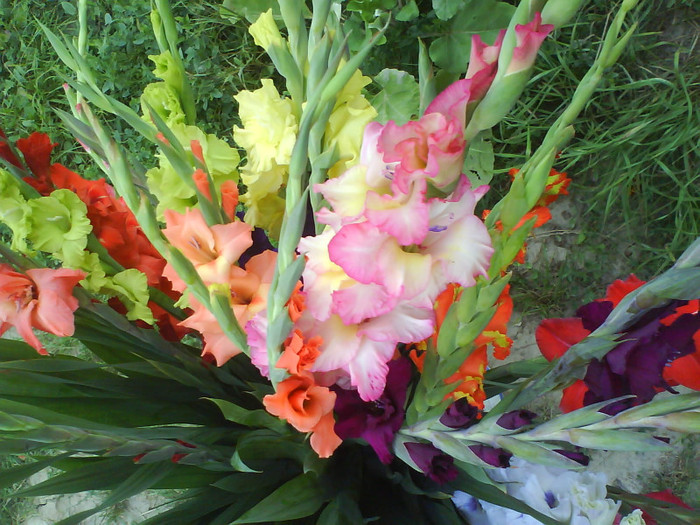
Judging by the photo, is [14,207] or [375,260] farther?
[14,207]

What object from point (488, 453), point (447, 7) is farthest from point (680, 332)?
point (447, 7)

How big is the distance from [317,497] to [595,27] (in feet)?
3.37

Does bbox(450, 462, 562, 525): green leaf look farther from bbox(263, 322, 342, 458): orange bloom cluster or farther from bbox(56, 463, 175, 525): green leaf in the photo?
bbox(56, 463, 175, 525): green leaf

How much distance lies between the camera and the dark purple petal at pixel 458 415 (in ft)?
1.26

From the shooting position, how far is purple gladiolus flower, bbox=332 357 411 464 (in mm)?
449

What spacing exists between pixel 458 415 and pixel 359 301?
0.11 meters

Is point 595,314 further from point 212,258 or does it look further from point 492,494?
point 212,258

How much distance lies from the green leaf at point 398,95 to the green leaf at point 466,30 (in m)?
0.20

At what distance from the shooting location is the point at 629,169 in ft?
3.66

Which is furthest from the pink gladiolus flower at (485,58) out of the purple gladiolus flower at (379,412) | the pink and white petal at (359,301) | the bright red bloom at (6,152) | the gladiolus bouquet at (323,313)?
the bright red bloom at (6,152)

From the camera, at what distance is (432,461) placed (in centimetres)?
43

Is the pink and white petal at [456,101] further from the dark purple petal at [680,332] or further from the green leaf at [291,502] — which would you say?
the green leaf at [291,502]

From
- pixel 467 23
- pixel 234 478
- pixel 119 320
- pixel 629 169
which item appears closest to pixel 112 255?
→ pixel 119 320

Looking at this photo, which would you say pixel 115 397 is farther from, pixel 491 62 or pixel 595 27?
pixel 595 27
